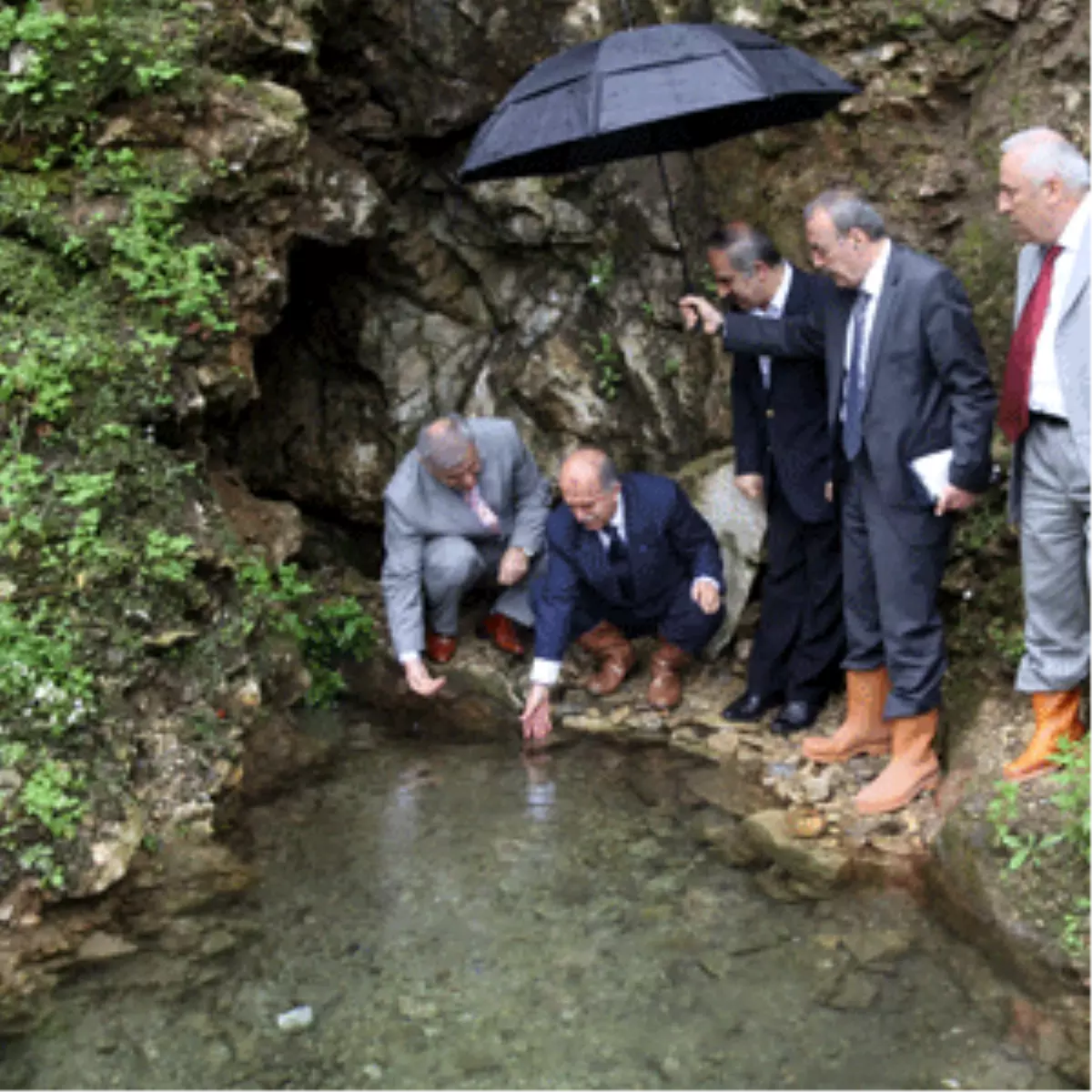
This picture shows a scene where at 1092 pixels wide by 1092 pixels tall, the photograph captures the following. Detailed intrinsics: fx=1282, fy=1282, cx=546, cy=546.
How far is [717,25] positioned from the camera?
5477 mm

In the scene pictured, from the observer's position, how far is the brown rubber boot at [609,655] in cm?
700

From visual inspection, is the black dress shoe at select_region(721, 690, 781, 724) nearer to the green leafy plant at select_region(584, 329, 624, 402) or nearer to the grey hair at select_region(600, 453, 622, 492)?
the grey hair at select_region(600, 453, 622, 492)

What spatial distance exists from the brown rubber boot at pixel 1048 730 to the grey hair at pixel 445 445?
116 inches

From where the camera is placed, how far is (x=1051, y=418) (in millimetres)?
4578

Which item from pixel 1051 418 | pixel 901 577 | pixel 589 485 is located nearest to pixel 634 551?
pixel 589 485

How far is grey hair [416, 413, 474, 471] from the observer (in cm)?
642

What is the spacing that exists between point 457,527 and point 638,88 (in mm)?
2685

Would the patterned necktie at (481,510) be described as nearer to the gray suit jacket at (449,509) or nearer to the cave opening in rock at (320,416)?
the gray suit jacket at (449,509)

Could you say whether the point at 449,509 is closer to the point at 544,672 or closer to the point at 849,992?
the point at 544,672

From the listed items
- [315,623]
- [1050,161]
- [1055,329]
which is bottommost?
[315,623]

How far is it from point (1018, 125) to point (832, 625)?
2582 millimetres

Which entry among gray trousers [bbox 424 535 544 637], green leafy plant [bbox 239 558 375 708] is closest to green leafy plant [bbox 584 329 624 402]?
gray trousers [bbox 424 535 544 637]

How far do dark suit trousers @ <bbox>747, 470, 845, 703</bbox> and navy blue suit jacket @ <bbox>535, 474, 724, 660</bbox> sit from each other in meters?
0.36

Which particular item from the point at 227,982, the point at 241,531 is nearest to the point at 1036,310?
the point at 227,982
